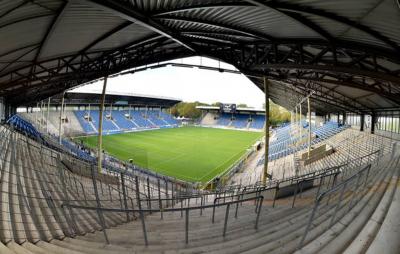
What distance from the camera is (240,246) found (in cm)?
425

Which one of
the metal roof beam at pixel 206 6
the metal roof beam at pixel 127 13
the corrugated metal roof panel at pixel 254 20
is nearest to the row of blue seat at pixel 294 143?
the corrugated metal roof panel at pixel 254 20

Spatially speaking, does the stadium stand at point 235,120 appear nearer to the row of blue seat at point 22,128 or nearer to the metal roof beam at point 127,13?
the row of blue seat at point 22,128

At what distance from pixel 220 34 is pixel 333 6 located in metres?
5.29

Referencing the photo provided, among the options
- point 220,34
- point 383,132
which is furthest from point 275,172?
point 220,34

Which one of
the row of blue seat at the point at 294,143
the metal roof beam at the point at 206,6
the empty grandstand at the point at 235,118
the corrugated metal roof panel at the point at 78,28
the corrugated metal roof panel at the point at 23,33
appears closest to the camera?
the metal roof beam at the point at 206,6

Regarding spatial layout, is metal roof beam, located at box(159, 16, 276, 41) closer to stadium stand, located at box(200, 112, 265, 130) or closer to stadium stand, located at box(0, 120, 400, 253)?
stadium stand, located at box(0, 120, 400, 253)

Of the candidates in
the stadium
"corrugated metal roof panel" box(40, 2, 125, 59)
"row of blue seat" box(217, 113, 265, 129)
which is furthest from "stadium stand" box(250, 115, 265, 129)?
"corrugated metal roof panel" box(40, 2, 125, 59)

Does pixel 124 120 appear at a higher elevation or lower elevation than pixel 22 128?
lower

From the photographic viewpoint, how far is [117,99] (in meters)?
53.2

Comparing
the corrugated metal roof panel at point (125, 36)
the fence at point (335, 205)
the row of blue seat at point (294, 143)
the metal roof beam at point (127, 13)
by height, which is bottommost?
the row of blue seat at point (294, 143)

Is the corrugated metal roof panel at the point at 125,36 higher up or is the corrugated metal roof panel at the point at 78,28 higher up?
the corrugated metal roof panel at the point at 125,36

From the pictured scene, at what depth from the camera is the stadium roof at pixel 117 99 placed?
42.6 metres

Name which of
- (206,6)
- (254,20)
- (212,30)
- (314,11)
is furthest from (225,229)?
(212,30)

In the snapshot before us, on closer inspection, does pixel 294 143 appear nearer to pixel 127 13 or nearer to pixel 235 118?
pixel 127 13
